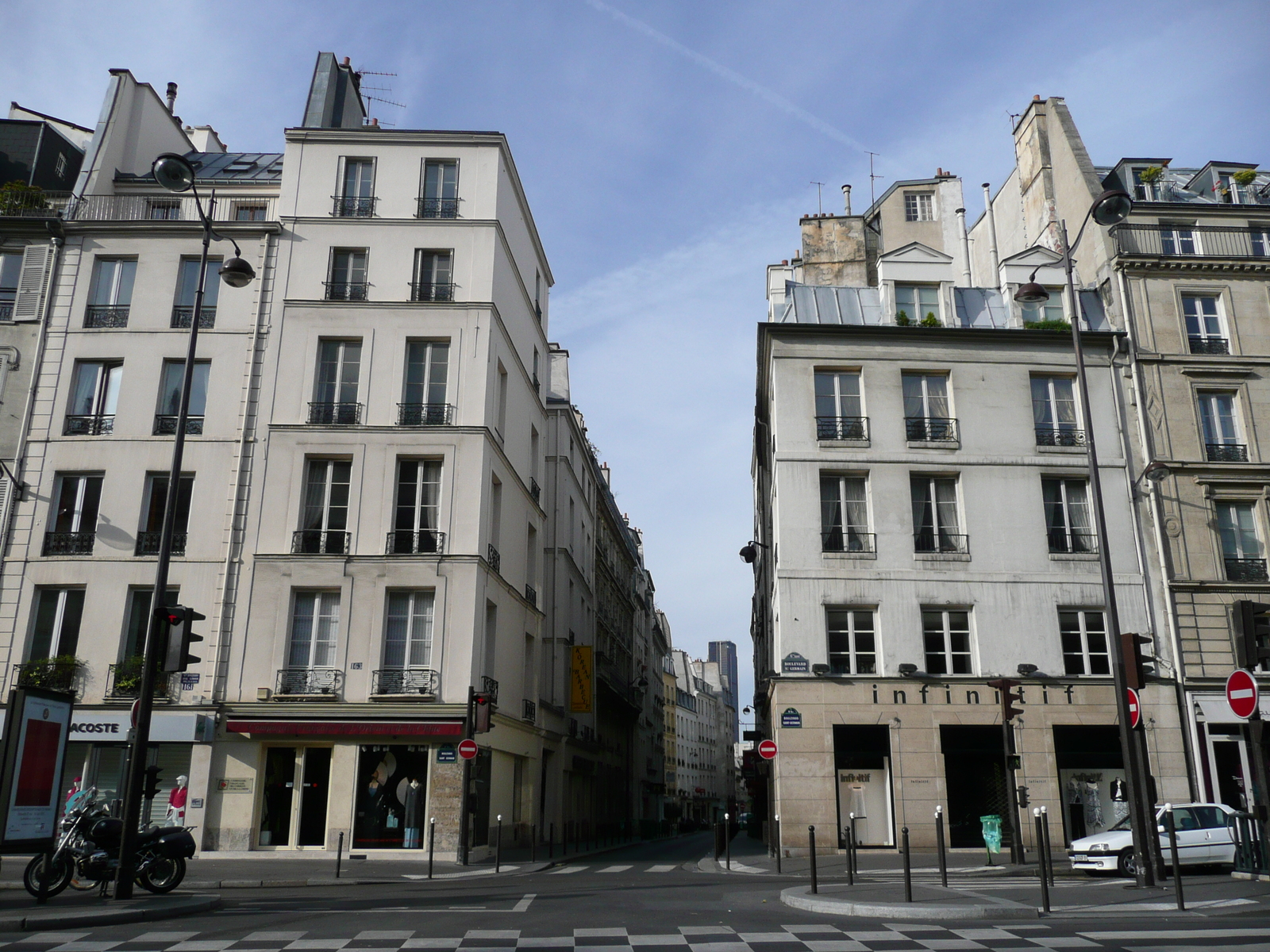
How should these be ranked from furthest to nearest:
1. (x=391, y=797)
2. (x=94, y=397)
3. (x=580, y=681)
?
(x=580, y=681) < (x=94, y=397) < (x=391, y=797)

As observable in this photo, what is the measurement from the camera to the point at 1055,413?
87.6 ft

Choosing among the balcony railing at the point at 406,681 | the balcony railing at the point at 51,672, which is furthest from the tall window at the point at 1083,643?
the balcony railing at the point at 51,672

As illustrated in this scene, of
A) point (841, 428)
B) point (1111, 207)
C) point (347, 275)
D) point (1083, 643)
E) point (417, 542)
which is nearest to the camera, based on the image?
point (1111, 207)

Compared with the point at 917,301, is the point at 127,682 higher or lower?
lower

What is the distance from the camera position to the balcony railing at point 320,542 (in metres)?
24.0

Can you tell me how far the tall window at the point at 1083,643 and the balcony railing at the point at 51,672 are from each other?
23745 millimetres

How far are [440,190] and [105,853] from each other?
19454 mm

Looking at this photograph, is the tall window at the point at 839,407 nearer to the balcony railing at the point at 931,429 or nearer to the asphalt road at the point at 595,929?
the balcony railing at the point at 931,429

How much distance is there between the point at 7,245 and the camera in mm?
27344

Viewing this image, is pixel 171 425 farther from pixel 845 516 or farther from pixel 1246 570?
pixel 1246 570

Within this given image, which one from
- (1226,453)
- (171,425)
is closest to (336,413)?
(171,425)

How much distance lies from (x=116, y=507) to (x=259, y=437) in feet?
12.6

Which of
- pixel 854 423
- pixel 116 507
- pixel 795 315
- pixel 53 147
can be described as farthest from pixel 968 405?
pixel 53 147

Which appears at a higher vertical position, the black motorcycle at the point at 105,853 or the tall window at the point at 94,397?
the tall window at the point at 94,397
